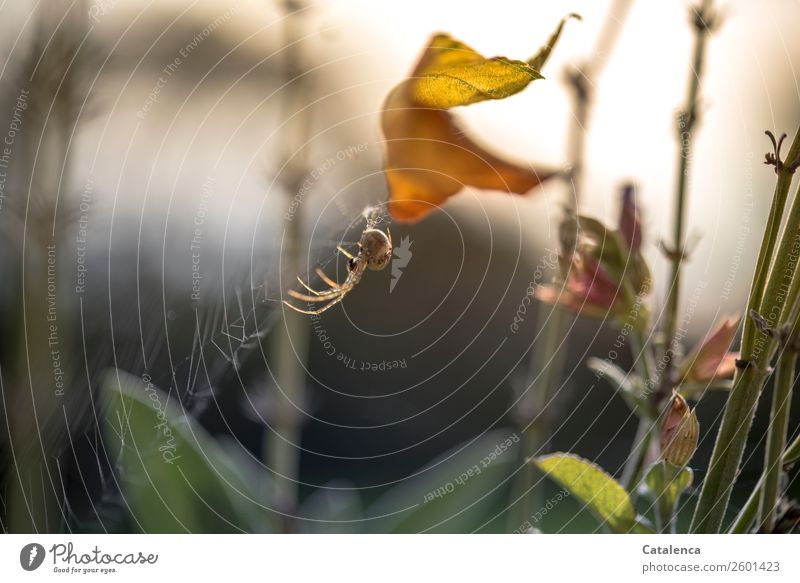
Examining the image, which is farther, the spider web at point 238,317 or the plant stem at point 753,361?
the spider web at point 238,317

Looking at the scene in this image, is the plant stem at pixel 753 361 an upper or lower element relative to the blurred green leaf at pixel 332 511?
upper

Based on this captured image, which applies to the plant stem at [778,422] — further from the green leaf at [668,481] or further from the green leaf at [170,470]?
the green leaf at [170,470]

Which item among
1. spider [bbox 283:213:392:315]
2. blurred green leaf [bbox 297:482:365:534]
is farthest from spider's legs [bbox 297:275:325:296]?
blurred green leaf [bbox 297:482:365:534]

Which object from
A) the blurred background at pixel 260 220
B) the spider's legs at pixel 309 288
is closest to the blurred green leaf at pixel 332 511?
the blurred background at pixel 260 220

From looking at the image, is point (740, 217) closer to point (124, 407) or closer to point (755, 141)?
point (755, 141)

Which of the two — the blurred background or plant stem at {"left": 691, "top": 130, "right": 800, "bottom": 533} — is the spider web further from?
plant stem at {"left": 691, "top": 130, "right": 800, "bottom": 533}

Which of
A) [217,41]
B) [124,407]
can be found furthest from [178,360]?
[217,41]

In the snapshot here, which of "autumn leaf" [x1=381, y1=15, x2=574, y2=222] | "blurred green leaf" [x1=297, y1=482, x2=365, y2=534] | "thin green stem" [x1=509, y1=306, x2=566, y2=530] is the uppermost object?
"autumn leaf" [x1=381, y1=15, x2=574, y2=222]

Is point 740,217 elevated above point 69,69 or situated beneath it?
situated beneath
